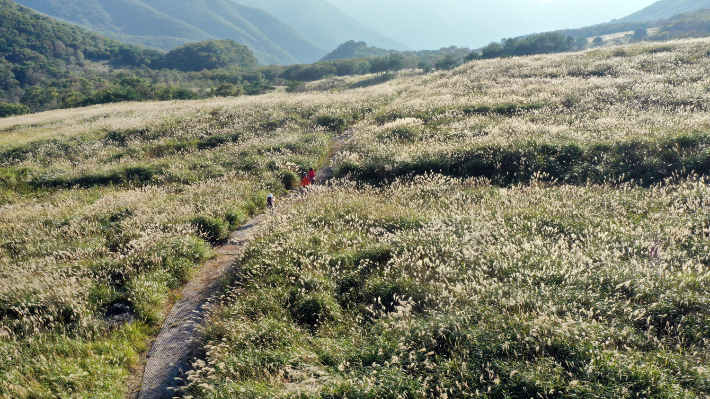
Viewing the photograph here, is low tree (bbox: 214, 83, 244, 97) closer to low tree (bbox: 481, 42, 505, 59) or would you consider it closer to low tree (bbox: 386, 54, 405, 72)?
low tree (bbox: 386, 54, 405, 72)

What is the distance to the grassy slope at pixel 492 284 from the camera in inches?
150

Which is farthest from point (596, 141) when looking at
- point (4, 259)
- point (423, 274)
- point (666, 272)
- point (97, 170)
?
point (97, 170)

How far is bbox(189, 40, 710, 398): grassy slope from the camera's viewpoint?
12.5 ft

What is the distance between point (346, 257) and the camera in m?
6.66

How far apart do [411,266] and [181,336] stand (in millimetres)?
4138

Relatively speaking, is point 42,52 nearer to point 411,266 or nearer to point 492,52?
point 492,52

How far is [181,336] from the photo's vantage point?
5.94m

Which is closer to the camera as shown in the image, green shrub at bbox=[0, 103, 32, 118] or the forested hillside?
green shrub at bbox=[0, 103, 32, 118]

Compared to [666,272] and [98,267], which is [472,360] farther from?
[98,267]

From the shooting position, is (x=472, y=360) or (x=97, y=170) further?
(x=97, y=170)

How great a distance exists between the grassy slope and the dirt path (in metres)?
0.53

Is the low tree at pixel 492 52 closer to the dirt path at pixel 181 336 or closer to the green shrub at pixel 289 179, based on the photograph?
the green shrub at pixel 289 179

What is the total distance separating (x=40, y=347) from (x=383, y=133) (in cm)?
1343

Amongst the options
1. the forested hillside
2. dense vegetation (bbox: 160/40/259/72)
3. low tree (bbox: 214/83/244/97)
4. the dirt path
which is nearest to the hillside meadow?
the dirt path
